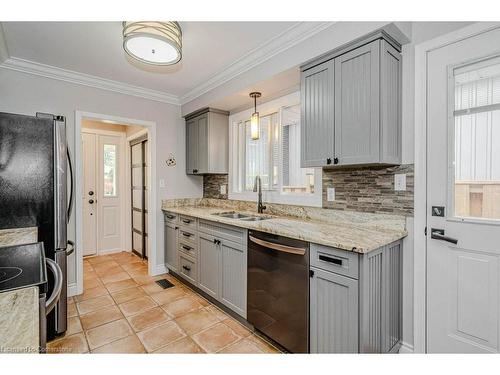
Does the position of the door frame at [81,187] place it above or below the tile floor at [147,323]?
above

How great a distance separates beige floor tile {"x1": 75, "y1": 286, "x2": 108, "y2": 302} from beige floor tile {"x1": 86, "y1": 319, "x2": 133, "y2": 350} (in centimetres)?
74

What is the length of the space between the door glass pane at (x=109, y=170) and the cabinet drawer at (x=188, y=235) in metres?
2.16

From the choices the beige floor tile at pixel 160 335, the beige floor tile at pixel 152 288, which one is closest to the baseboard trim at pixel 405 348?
the beige floor tile at pixel 160 335

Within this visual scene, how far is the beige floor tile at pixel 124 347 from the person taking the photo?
194 cm

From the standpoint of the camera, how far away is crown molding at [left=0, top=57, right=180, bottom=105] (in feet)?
8.61

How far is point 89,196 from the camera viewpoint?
4.34m

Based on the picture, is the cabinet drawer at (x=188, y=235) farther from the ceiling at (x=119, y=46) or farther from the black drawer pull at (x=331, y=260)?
the ceiling at (x=119, y=46)

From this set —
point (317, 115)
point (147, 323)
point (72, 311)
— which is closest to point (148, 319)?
point (147, 323)

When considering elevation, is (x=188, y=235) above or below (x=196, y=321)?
above

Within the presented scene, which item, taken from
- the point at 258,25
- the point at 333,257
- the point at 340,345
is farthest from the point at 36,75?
the point at 340,345

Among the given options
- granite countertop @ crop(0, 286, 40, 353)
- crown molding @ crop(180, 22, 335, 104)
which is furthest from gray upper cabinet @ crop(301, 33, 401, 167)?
granite countertop @ crop(0, 286, 40, 353)

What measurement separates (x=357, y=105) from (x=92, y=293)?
3311 mm

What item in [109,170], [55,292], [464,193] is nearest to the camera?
[55,292]

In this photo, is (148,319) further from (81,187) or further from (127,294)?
(81,187)
